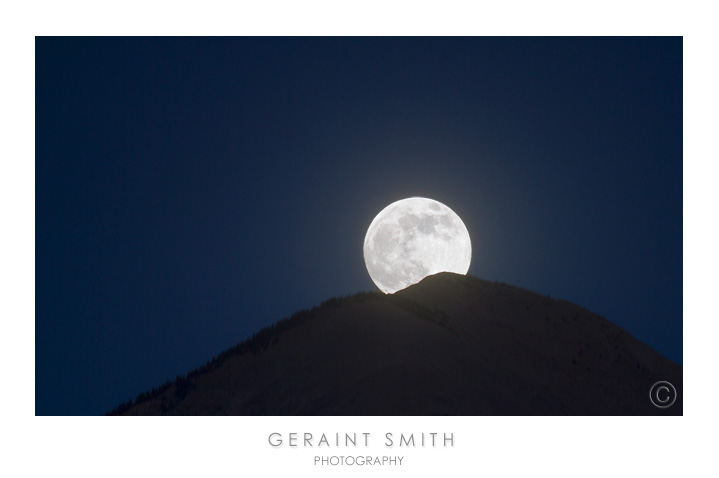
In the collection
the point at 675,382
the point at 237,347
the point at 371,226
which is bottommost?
the point at 675,382

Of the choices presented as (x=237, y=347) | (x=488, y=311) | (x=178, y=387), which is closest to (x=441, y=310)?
(x=488, y=311)

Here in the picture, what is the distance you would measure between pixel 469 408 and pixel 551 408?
4628 millimetres

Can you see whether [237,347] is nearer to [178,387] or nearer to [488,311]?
[178,387]

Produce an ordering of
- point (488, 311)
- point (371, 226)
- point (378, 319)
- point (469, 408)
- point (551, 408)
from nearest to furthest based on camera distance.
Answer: point (469, 408) → point (551, 408) → point (378, 319) → point (488, 311) → point (371, 226)

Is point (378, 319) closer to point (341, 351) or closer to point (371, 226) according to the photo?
point (341, 351)

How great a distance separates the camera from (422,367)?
24.5 meters

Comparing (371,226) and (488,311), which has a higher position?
(371,226)

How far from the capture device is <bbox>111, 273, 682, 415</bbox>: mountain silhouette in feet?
77.6

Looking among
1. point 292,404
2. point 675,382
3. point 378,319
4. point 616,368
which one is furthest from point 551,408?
point 675,382

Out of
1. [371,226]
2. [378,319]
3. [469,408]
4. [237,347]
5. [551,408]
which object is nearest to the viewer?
[469,408]

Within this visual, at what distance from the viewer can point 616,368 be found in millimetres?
36406

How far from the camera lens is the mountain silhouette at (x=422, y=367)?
2364 centimetres

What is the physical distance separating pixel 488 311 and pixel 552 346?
134 inches

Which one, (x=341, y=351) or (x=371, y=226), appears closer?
(x=341, y=351)
